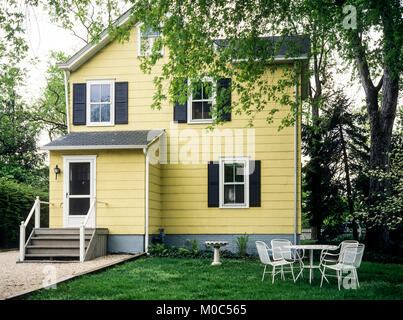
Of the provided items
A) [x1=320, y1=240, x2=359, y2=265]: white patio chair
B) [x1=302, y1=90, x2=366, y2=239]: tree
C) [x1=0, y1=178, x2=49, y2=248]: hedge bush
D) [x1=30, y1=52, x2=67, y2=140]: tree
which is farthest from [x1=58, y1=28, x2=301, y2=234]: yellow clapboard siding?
[x1=30, y1=52, x2=67, y2=140]: tree

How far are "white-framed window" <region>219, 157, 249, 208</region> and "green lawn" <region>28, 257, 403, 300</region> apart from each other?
340 cm

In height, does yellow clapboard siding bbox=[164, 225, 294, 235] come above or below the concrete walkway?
above

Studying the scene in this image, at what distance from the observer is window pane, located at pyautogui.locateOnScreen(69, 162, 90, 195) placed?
576 inches

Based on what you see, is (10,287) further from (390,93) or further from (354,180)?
(354,180)

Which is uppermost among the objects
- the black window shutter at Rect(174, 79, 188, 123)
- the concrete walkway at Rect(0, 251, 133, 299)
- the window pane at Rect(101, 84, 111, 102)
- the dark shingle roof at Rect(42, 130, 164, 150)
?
the window pane at Rect(101, 84, 111, 102)

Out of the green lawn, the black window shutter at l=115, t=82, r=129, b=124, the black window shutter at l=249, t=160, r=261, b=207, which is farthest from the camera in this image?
the black window shutter at l=115, t=82, r=129, b=124

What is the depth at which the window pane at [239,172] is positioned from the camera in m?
14.6

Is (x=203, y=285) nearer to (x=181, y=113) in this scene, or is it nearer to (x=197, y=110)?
(x=181, y=113)

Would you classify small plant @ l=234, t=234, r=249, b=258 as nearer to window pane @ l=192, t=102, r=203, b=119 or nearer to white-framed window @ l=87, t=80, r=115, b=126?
window pane @ l=192, t=102, r=203, b=119

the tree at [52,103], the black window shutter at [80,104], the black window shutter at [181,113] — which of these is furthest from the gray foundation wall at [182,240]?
the tree at [52,103]

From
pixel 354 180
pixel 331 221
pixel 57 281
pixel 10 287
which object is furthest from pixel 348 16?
pixel 331 221

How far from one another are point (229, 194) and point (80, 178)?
4.76 metres

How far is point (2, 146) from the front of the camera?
2500cm

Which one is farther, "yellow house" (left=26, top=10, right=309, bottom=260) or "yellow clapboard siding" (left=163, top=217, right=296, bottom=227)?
"yellow clapboard siding" (left=163, top=217, right=296, bottom=227)
